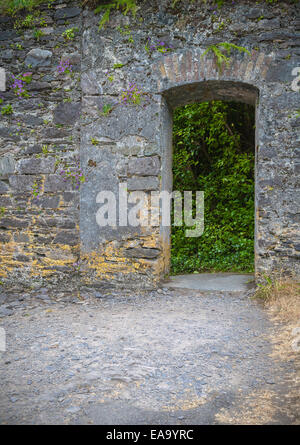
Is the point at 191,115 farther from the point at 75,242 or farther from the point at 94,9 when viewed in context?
the point at 75,242

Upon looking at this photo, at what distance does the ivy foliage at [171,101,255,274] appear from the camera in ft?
18.9

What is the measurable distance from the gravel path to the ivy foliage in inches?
94.7

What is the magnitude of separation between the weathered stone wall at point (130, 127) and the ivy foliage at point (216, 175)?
190 cm

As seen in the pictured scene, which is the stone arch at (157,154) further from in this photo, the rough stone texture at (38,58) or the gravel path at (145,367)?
the rough stone texture at (38,58)

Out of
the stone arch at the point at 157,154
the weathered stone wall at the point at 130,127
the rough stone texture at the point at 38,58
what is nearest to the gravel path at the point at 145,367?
the stone arch at the point at 157,154

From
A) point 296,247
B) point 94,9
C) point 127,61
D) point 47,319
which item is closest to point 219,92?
point 127,61

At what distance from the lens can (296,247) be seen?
3404mm

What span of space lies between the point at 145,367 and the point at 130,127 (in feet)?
8.31

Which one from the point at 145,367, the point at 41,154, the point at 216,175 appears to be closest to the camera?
the point at 145,367

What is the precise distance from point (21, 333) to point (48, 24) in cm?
338

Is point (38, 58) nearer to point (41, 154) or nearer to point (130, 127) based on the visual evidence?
point (41, 154)

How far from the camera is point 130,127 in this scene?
3.69 meters

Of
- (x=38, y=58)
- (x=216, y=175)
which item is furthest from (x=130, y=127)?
(x=216, y=175)

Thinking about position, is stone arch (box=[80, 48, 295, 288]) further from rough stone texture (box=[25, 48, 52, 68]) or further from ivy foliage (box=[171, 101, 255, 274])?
ivy foliage (box=[171, 101, 255, 274])
